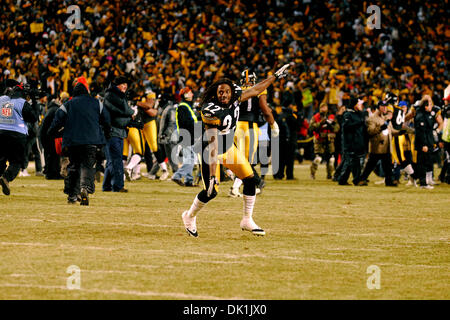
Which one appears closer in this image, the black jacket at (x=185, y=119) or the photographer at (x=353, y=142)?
the black jacket at (x=185, y=119)

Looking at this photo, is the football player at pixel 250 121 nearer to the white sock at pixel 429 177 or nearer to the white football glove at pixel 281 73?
the white football glove at pixel 281 73

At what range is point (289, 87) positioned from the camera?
3416 cm

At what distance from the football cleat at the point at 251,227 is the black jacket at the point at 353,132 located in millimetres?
11274

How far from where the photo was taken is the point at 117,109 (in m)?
19.0

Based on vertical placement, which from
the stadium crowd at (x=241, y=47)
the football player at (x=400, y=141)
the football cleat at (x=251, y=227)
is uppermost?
the stadium crowd at (x=241, y=47)

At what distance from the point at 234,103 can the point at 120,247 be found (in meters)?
2.41

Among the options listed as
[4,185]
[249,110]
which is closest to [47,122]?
[4,185]

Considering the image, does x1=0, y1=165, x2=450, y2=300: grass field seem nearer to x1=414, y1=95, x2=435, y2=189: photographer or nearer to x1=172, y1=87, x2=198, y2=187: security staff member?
x1=172, y1=87, x2=198, y2=187: security staff member

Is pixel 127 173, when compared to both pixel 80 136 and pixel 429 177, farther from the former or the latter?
pixel 80 136

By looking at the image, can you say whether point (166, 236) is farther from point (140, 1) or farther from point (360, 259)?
point (140, 1)

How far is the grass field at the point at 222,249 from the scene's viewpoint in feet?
26.0

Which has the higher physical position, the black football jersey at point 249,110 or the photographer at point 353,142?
the black football jersey at point 249,110

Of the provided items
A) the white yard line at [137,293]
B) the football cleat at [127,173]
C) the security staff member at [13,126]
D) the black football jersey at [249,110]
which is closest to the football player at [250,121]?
the black football jersey at [249,110]
